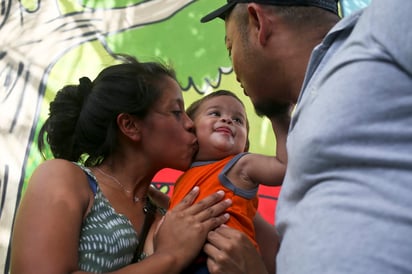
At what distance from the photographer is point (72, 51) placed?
3.86 m

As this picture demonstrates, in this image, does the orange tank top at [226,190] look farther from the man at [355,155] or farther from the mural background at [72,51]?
the mural background at [72,51]

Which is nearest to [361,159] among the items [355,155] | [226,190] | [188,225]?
[355,155]

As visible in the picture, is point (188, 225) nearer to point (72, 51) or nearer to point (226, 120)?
point (226, 120)

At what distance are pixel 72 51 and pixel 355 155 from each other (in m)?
3.24

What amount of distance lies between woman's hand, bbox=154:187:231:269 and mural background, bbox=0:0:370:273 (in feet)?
5.31

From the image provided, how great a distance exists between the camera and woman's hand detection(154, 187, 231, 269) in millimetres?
1834

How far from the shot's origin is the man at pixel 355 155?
2.81ft

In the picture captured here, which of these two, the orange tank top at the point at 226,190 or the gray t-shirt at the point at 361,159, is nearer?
the gray t-shirt at the point at 361,159

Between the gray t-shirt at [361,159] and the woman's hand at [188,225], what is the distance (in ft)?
2.89

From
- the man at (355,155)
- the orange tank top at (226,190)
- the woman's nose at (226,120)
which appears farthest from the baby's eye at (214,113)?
the man at (355,155)

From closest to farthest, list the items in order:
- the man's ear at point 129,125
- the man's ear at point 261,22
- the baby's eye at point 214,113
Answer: the man's ear at point 261,22 → the man's ear at point 129,125 → the baby's eye at point 214,113

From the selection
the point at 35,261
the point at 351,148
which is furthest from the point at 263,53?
the point at 35,261

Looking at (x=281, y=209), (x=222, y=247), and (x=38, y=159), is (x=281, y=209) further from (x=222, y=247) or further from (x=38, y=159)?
(x=38, y=159)

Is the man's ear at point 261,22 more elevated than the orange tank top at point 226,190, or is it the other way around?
the man's ear at point 261,22
